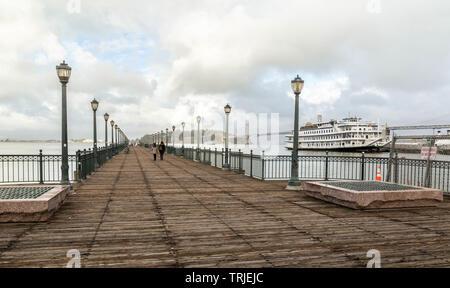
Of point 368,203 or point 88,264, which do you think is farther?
point 368,203

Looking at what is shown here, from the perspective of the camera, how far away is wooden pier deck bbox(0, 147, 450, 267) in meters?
4.84

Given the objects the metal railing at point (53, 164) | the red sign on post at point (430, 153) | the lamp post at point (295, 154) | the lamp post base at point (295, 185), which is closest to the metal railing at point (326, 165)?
the red sign on post at point (430, 153)

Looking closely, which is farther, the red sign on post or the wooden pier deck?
the red sign on post

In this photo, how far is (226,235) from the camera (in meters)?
6.16

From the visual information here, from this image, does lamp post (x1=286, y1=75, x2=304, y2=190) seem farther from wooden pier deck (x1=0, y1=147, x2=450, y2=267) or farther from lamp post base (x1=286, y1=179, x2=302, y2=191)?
wooden pier deck (x1=0, y1=147, x2=450, y2=267)

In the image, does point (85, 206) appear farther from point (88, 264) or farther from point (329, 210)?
point (329, 210)

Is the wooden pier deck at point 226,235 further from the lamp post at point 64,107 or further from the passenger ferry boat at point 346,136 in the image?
the passenger ferry boat at point 346,136

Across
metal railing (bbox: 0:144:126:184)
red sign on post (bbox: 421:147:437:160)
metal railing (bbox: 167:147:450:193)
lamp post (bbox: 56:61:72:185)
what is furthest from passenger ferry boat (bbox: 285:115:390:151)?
lamp post (bbox: 56:61:72:185)

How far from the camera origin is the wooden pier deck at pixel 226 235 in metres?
4.84

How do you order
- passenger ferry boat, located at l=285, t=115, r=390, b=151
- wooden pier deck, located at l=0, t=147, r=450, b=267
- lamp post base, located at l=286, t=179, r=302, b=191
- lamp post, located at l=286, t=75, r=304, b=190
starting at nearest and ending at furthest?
wooden pier deck, located at l=0, t=147, r=450, b=267
lamp post base, located at l=286, t=179, r=302, b=191
lamp post, located at l=286, t=75, r=304, b=190
passenger ferry boat, located at l=285, t=115, r=390, b=151

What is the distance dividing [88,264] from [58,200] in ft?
14.3

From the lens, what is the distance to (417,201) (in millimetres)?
9117
